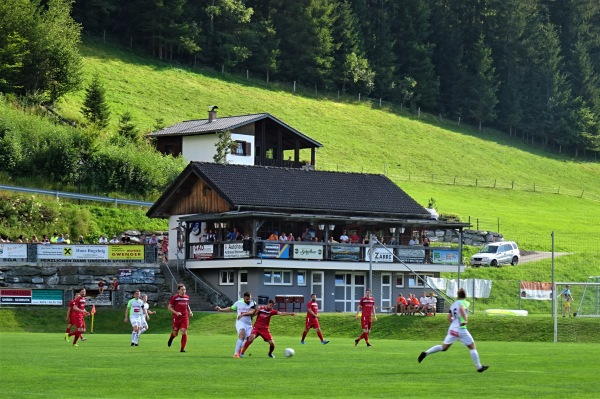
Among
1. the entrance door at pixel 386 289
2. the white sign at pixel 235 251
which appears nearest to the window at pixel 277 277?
the white sign at pixel 235 251

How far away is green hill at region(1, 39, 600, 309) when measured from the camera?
100m

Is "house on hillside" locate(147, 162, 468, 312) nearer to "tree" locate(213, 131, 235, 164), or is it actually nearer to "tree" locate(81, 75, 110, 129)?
"tree" locate(213, 131, 235, 164)

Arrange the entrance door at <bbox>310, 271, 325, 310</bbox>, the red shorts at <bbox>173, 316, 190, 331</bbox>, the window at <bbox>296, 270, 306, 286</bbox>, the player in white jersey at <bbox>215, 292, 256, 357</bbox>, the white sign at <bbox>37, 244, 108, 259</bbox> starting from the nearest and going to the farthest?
1. the player in white jersey at <bbox>215, 292, 256, 357</bbox>
2. the red shorts at <bbox>173, 316, 190, 331</bbox>
3. the white sign at <bbox>37, 244, 108, 259</bbox>
4. the window at <bbox>296, 270, 306, 286</bbox>
5. the entrance door at <bbox>310, 271, 325, 310</bbox>

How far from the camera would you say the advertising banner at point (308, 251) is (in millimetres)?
60312

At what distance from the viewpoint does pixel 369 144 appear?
120m

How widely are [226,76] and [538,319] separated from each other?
81099 mm

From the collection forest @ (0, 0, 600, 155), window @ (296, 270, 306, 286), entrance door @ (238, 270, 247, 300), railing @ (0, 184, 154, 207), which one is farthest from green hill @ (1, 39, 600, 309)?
entrance door @ (238, 270, 247, 300)

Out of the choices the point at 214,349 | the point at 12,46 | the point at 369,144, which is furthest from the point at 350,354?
the point at 369,144

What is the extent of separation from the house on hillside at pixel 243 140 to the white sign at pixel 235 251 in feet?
77.3

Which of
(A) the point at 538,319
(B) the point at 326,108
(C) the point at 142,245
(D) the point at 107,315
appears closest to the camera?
(A) the point at 538,319

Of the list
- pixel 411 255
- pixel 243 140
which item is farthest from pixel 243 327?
pixel 243 140

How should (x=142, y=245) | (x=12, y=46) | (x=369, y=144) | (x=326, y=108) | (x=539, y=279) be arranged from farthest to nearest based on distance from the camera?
1. (x=326, y=108)
2. (x=369, y=144)
3. (x=12, y=46)
4. (x=539, y=279)
5. (x=142, y=245)

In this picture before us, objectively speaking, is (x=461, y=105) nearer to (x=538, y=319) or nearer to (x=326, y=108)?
(x=326, y=108)

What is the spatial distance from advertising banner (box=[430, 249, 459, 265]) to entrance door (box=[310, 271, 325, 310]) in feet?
21.1
